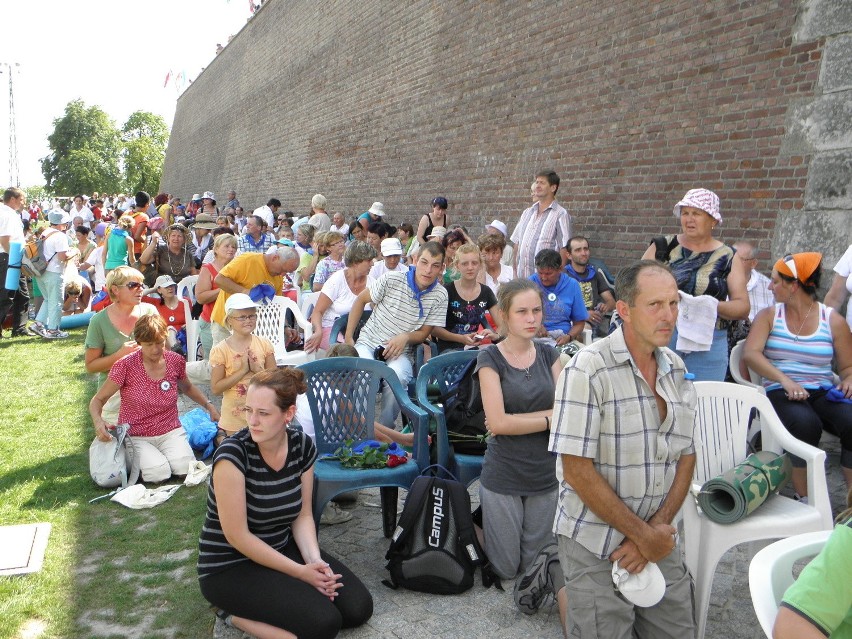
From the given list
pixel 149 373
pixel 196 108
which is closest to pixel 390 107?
pixel 149 373

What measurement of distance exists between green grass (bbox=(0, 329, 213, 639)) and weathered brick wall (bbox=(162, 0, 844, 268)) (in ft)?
17.5

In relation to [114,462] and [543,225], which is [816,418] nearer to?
[543,225]

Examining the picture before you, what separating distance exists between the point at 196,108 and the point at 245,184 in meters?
13.4

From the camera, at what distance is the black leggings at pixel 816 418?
4.30m

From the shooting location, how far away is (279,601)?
10.2 feet

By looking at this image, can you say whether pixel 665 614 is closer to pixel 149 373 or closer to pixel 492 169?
pixel 149 373

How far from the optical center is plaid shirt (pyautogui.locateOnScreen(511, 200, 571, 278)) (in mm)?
7859

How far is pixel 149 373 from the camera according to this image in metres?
5.17

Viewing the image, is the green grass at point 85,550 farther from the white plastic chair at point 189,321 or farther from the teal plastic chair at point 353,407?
the white plastic chair at point 189,321

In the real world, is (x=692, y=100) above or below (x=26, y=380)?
above

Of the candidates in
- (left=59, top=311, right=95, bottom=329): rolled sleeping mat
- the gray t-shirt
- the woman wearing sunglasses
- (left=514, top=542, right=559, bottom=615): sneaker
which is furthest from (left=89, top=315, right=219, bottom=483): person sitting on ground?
(left=59, top=311, right=95, bottom=329): rolled sleeping mat

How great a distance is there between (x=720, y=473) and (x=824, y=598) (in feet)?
7.00

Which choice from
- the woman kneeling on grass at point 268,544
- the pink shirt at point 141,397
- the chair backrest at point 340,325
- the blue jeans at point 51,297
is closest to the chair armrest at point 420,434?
the woman kneeling on grass at point 268,544

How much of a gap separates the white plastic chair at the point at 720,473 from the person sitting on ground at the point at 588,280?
3.20 m
